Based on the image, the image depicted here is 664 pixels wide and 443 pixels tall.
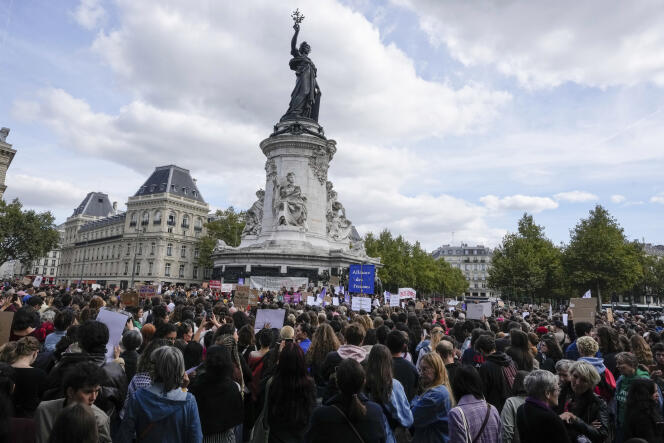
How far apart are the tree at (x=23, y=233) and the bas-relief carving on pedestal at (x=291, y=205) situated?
37867mm

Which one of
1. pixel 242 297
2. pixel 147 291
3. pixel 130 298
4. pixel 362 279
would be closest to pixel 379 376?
pixel 130 298

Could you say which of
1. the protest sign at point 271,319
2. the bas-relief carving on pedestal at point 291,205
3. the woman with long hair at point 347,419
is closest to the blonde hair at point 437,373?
the woman with long hair at point 347,419

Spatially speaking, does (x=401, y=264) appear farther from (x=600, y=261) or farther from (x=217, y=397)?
(x=217, y=397)

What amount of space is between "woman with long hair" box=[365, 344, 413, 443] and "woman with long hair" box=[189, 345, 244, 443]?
1.50 metres

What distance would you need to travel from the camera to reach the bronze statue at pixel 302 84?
39031mm

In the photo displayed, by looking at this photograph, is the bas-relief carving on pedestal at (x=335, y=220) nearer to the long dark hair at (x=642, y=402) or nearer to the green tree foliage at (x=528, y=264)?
the green tree foliage at (x=528, y=264)

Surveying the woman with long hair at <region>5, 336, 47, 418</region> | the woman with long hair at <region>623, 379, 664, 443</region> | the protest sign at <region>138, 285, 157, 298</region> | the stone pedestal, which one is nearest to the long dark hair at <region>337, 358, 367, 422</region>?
the woman with long hair at <region>623, 379, 664, 443</region>

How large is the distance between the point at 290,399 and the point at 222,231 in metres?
74.6

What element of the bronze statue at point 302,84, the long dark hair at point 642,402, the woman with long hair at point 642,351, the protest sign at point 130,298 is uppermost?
the bronze statue at point 302,84

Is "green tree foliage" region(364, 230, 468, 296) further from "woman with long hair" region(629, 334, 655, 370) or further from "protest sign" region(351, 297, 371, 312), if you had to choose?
"woman with long hair" region(629, 334, 655, 370)

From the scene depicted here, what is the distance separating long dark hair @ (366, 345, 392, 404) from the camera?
4648 mm

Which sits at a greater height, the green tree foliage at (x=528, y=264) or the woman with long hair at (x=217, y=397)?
the green tree foliage at (x=528, y=264)

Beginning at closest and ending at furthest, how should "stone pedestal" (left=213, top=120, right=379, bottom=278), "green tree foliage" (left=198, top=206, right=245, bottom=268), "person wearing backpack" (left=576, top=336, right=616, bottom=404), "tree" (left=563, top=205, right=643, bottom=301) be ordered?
"person wearing backpack" (left=576, top=336, right=616, bottom=404)
"stone pedestal" (left=213, top=120, right=379, bottom=278)
"tree" (left=563, top=205, right=643, bottom=301)
"green tree foliage" (left=198, top=206, right=245, bottom=268)

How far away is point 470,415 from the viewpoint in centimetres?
430
